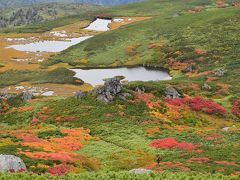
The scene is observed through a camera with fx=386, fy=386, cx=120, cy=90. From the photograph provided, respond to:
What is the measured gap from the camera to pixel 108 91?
73.9 meters

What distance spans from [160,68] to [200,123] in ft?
235

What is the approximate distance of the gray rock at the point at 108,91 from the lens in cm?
7346

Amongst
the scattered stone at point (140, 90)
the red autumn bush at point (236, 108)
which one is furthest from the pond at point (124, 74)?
the red autumn bush at point (236, 108)

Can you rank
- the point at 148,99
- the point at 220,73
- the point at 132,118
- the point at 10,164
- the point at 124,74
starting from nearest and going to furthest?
the point at 10,164, the point at 132,118, the point at 148,99, the point at 220,73, the point at 124,74

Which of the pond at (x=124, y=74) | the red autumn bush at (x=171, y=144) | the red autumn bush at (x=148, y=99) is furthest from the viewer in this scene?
the pond at (x=124, y=74)

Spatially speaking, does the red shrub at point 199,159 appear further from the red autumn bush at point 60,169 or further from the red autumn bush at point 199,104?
the red autumn bush at point 199,104

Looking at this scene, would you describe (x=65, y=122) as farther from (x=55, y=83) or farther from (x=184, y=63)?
(x=184, y=63)

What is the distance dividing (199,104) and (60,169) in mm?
48378

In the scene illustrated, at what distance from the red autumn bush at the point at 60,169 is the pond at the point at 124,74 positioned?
3438 inches

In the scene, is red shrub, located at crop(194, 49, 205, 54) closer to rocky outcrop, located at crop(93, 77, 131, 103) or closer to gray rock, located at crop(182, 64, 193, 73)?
gray rock, located at crop(182, 64, 193, 73)

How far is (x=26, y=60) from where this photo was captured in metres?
172

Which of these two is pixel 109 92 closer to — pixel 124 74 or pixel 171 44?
pixel 124 74

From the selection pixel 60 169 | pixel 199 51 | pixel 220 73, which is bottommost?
pixel 220 73

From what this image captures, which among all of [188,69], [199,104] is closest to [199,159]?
[199,104]
